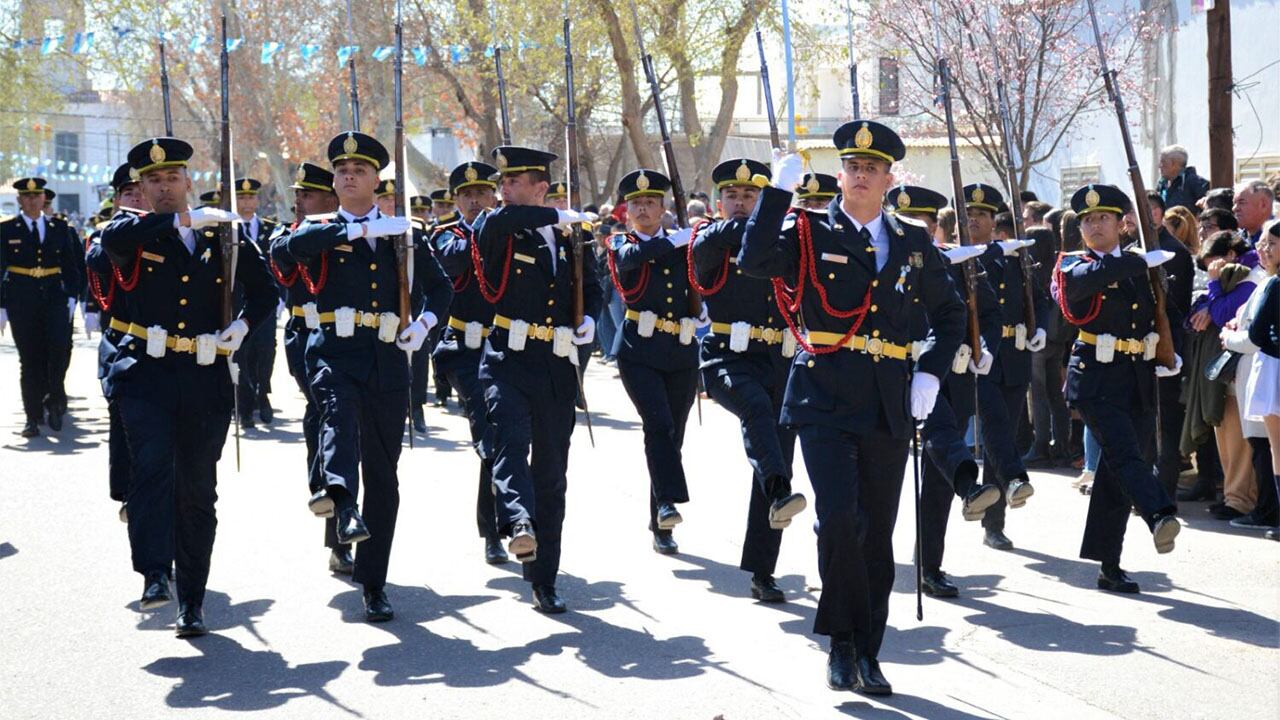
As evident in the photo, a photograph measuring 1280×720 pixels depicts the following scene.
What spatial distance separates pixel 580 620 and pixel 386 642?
37.1 inches

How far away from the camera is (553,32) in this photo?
25562 mm

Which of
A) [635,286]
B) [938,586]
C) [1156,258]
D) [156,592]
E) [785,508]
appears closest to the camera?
[156,592]

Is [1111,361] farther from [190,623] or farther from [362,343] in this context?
[190,623]

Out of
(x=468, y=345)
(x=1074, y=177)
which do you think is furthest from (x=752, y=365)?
(x=1074, y=177)

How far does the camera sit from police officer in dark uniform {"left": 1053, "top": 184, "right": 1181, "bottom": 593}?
8.40 m

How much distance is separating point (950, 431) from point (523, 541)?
2387 mm

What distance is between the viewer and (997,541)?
9484mm

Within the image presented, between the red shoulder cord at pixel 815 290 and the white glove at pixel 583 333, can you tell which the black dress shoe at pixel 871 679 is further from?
the white glove at pixel 583 333

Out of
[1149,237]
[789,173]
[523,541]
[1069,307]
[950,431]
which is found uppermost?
[789,173]

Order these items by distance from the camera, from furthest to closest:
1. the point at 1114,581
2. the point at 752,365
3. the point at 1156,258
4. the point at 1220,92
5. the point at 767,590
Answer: the point at 1220,92 → the point at 752,365 → the point at 1156,258 → the point at 1114,581 → the point at 767,590

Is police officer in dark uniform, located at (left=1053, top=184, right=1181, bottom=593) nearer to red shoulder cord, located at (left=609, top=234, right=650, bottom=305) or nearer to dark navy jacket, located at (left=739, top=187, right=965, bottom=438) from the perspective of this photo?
dark navy jacket, located at (left=739, top=187, right=965, bottom=438)

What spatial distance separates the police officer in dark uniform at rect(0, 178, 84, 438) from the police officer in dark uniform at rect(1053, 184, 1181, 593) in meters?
9.80

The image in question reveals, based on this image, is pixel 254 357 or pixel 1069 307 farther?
pixel 254 357

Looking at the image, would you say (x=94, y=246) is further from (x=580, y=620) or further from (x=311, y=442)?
(x=580, y=620)
